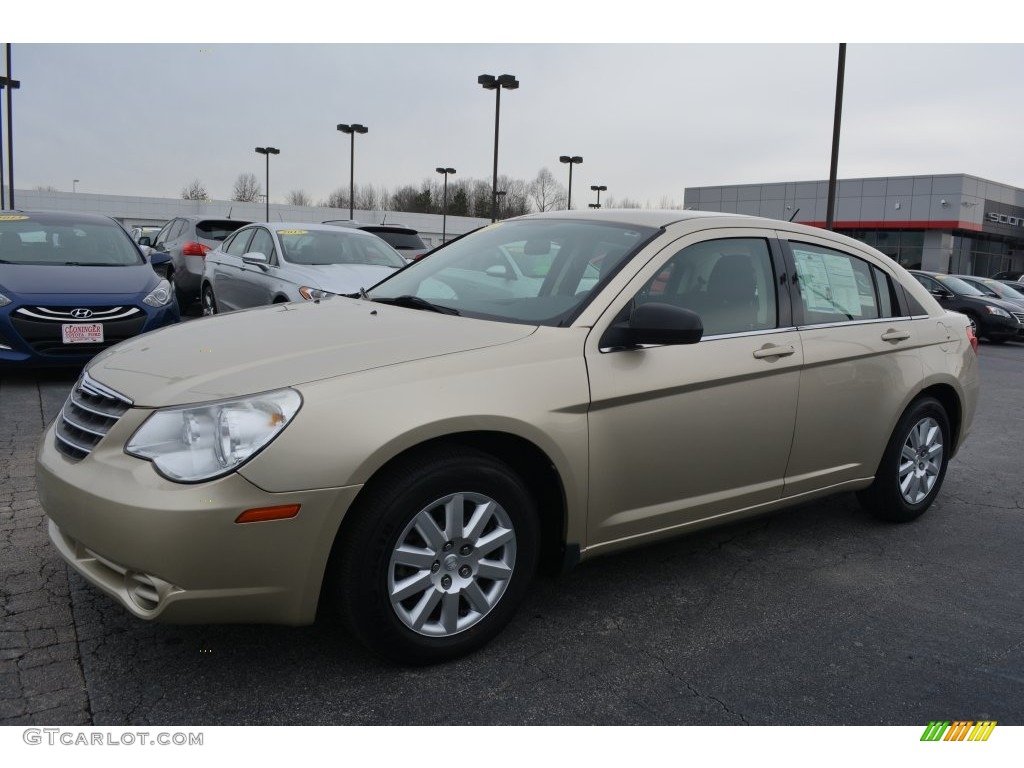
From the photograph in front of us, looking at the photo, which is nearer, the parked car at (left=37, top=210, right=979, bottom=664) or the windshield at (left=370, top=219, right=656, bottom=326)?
the parked car at (left=37, top=210, right=979, bottom=664)

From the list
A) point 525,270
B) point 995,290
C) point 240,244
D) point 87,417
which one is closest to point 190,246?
point 240,244

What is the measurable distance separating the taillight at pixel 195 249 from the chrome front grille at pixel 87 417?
10393 millimetres

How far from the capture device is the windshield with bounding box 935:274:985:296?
1922 cm

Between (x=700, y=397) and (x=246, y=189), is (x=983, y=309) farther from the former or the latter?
(x=246, y=189)

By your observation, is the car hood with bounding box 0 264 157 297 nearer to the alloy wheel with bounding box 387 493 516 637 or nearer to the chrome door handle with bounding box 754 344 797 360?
the alloy wheel with bounding box 387 493 516 637

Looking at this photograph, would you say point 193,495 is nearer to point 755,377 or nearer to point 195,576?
point 195,576

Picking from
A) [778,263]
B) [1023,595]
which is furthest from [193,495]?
[1023,595]

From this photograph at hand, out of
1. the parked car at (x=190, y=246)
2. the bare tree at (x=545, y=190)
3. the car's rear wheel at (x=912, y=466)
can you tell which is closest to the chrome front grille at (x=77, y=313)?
the parked car at (x=190, y=246)

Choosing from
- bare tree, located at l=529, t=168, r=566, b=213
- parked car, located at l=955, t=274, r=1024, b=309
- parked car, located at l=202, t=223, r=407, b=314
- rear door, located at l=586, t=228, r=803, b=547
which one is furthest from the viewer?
bare tree, located at l=529, t=168, r=566, b=213

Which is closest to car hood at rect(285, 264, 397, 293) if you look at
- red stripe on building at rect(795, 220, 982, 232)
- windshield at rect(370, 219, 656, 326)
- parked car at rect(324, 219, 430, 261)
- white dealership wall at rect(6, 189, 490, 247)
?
windshield at rect(370, 219, 656, 326)

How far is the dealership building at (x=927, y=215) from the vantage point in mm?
45406

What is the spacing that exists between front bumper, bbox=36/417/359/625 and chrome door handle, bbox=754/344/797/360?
6.46 ft

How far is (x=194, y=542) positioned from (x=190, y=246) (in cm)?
1157

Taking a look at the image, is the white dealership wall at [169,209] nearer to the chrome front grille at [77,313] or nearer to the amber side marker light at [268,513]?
the chrome front grille at [77,313]
